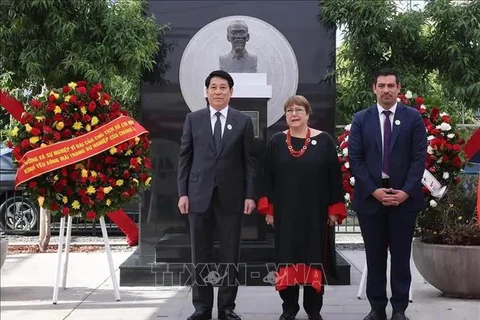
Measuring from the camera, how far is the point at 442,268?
19.5 feet

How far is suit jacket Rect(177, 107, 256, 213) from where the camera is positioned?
507cm

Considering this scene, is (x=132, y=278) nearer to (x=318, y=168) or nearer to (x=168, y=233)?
(x=168, y=233)

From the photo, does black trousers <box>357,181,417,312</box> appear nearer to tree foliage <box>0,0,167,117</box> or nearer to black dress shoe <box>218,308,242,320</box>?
black dress shoe <box>218,308,242,320</box>

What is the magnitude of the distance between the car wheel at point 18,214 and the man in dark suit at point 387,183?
26.4 feet

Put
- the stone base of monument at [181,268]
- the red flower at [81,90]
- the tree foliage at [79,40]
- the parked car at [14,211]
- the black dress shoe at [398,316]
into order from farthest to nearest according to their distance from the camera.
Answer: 1. the parked car at [14,211]
2. the tree foliage at [79,40]
3. the stone base of monument at [181,268]
4. the red flower at [81,90]
5. the black dress shoe at [398,316]

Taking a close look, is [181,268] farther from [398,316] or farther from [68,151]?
[398,316]

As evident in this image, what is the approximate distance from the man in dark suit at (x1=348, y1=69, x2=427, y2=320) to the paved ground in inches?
18.8

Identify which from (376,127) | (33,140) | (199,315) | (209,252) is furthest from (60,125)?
(376,127)

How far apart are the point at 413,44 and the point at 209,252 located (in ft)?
12.4

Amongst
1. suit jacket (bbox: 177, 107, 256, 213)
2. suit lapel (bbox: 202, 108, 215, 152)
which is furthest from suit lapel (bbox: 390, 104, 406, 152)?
suit lapel (bbox: 202, 108, 215, 152)

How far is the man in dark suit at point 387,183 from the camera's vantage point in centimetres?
491

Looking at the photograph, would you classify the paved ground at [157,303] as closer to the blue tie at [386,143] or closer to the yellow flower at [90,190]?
the yellow flower at [90,190]

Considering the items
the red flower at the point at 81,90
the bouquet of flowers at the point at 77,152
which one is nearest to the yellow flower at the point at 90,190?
the bouquet of flowers at the point at 77,152

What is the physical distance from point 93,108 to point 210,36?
2220 millimetres
